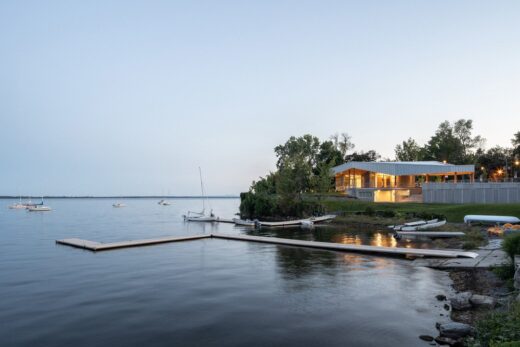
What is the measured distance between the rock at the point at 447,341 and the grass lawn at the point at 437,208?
113 feet

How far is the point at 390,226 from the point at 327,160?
5839 cm

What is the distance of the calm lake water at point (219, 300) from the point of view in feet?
40.9

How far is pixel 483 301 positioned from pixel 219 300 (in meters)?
10.0

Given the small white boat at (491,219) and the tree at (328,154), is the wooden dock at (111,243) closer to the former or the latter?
the small white boat at (491,219)

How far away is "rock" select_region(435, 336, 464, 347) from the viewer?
35.4 ft

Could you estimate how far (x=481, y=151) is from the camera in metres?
110

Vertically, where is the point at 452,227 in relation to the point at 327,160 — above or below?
below

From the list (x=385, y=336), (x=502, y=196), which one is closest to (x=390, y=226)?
(x=502, y=196)

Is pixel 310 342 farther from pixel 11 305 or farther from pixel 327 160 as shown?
pixel 327 160

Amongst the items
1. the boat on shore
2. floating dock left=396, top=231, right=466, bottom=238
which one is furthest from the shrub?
the boat on shore

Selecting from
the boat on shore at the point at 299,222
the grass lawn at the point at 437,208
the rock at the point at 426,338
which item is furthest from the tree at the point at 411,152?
the rock at the point at 426,338

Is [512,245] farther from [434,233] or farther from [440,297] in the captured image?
[434,233]

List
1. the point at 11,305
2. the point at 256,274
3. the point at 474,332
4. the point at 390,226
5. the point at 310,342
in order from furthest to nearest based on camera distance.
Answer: the point at 390,226 → the point at 256,274 → the point at 11,305 → the point at 310,342 → the point at 474,332

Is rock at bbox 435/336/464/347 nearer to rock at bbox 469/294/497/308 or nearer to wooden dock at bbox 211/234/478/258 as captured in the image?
rock at bbox 469/294/497/308
